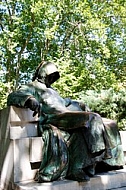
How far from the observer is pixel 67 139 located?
333 centimetres

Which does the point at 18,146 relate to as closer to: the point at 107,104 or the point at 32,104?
the point at 32,104

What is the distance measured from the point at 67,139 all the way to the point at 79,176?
472mm

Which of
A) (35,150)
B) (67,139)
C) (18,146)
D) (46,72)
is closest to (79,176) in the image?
(67,139)

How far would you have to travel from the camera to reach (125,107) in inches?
324

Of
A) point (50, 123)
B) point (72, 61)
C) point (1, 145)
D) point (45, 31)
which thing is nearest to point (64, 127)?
point (50, 123)

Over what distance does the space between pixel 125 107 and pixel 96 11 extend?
492 cm

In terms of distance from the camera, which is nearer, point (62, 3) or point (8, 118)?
point (8, 118)

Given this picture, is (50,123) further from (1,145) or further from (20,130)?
(1,145)

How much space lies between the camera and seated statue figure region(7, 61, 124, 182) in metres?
3.08

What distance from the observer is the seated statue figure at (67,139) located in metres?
3.08

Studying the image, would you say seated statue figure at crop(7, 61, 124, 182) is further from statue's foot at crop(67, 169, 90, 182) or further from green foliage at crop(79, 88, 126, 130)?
green foliage at crop(79, 88, 126, 130)

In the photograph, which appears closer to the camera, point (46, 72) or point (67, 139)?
point (67, 139)

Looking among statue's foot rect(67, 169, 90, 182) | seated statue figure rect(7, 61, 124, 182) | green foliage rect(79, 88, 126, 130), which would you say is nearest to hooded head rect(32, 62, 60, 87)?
seated statue figure rect(7, 61, 124, 182)

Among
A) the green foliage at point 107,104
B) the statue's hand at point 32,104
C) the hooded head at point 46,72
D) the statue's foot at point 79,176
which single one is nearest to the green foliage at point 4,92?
the green foliage at point 107,104
